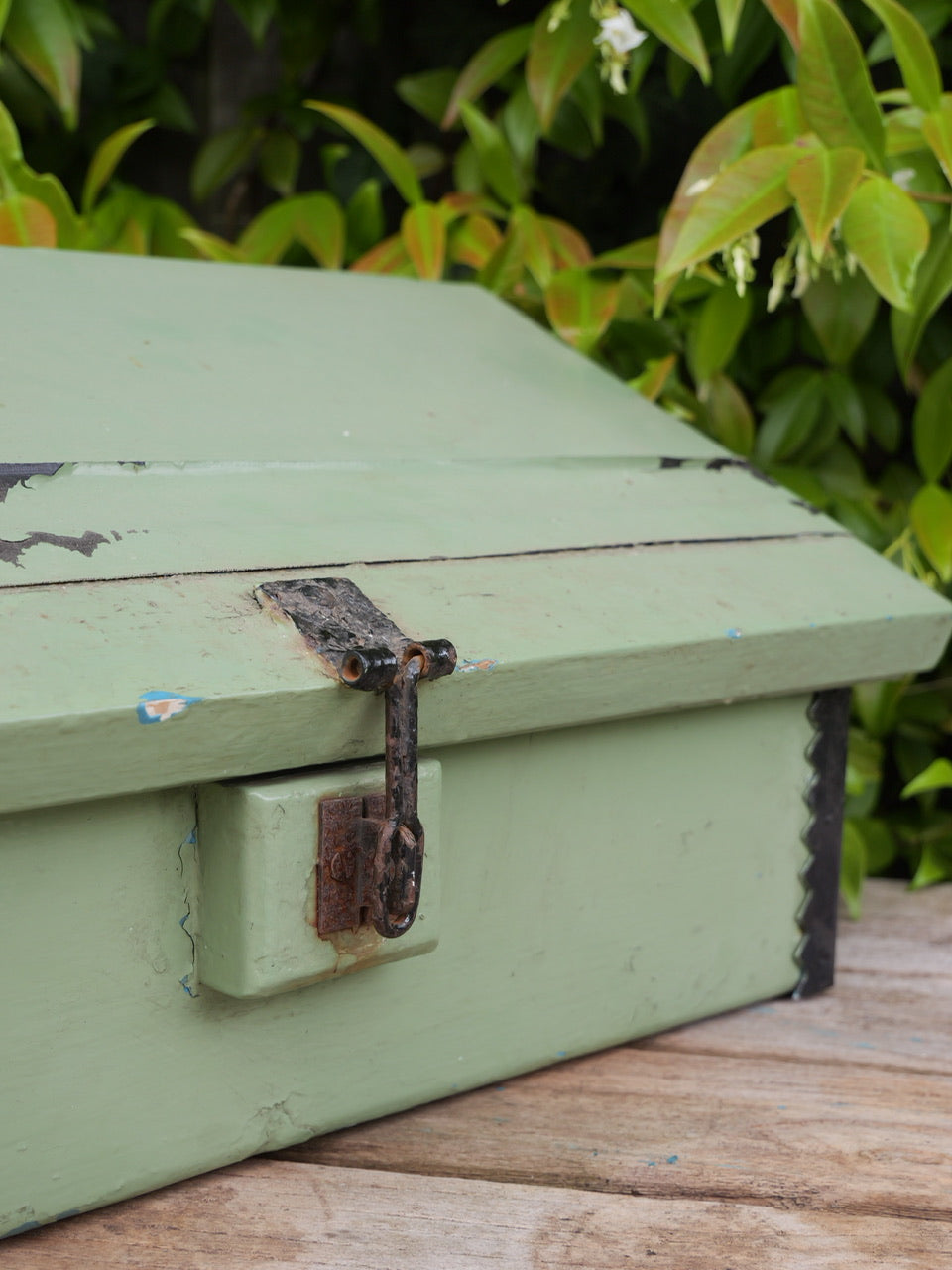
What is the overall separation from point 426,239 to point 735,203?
1.20 ft

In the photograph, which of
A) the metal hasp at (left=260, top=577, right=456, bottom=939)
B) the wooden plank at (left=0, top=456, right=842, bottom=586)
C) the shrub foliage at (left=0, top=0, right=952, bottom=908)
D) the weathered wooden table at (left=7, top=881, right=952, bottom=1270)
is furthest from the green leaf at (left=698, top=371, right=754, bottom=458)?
the metal hasp at (left=260, top=577, right=456, bottom=939)

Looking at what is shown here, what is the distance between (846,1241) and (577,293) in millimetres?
827

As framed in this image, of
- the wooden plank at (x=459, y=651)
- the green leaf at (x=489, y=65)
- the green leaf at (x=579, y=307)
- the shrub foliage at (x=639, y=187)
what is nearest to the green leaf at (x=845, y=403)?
the shrub foliage at (x=639, y=187)

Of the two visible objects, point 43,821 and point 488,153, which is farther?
point 488,153

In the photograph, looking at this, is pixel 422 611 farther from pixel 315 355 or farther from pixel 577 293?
pixel 577 293

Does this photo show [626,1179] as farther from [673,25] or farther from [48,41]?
[48,41]

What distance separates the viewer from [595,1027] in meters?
0.86

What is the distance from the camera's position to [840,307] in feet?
3.91

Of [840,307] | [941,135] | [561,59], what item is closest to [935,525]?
[840,307]

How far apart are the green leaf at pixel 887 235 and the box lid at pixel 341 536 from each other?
6.8 inches

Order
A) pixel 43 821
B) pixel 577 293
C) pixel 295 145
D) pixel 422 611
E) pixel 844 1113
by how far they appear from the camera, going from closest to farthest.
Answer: pixel 43 821
pixel 422 611
pixel 844 1113
pixel 577 293
pixel 295 145

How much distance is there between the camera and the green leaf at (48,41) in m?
1.21

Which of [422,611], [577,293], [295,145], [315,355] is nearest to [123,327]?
[315,355]

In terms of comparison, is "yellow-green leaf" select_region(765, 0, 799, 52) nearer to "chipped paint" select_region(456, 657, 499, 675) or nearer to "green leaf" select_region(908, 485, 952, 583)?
"green leaf" select_region(908, 485, 952, 583)
